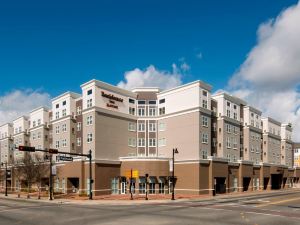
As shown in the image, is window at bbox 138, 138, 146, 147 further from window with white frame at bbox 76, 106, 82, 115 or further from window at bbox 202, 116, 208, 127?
window at bbox 202, 116, 208, 127

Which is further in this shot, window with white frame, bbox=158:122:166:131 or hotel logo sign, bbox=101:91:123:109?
window with white frame, bbox=158:122:166:131

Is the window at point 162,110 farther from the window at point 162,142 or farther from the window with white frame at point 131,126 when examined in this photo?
the window with white frame at point 131,126

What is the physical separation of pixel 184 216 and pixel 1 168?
274ft

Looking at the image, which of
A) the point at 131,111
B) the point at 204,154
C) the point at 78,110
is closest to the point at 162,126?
the point at 131,111

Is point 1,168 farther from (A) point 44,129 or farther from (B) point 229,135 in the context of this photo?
(B) point 229,135

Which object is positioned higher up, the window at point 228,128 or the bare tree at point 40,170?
the window at point 228,128

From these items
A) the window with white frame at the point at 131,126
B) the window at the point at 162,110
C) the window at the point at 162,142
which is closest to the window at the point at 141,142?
the window with white frame at the point at 131,126

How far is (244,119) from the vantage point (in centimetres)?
8519

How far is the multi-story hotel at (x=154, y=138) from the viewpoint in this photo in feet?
219

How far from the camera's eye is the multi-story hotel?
66.8 m

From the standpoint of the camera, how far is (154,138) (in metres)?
75.6

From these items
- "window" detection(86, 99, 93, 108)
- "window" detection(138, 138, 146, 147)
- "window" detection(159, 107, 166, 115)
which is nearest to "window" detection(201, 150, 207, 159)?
"window" detection(159, 107, 166, 115)

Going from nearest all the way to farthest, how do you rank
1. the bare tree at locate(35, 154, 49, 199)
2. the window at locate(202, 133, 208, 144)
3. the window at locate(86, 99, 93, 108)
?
1. the window at locate(86, 99, 93, 108)
2. the window at locate(202, 133, 208, 144)
3. the bare tree at locate(35, 154, 49, 199)

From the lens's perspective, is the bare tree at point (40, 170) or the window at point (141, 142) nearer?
the bare tree at point (40, 170)
